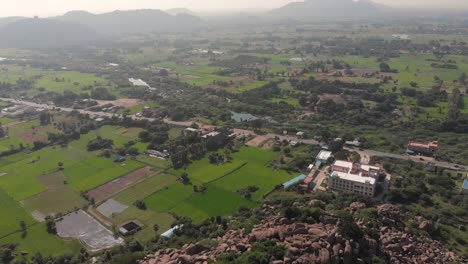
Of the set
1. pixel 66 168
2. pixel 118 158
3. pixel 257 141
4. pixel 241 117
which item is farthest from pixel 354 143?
pixel 66 168

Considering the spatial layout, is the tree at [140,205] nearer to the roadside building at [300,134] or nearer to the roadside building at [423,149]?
the roadside building at [300,134]

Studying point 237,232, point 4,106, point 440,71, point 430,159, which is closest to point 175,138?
point 237,232

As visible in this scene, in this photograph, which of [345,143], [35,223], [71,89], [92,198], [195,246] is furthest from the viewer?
[71,89]

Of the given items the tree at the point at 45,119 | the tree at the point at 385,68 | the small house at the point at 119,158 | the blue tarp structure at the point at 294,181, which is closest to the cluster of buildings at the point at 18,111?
the tree at the point at 45,119

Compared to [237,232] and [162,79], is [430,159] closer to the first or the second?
[237,232]

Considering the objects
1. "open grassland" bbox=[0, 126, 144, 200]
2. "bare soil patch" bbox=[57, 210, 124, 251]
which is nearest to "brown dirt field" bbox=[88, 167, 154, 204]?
"open grassland" bbox=[0, 126, 144, 200]

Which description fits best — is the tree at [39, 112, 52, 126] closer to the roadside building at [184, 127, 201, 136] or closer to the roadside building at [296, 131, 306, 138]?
the roadside building at [184, 127, 201, 136]

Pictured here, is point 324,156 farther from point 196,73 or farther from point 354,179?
point 196,73
